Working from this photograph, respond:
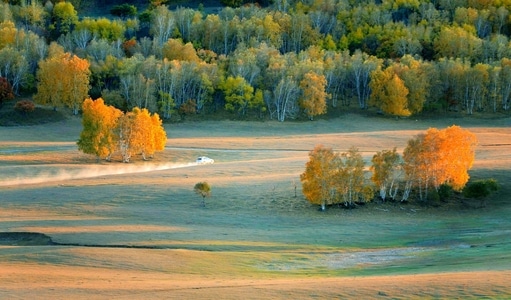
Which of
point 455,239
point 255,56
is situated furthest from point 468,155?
point 255,56

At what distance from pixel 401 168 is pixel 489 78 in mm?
61796

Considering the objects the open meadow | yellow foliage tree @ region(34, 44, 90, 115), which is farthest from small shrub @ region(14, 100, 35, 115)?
the open meadow

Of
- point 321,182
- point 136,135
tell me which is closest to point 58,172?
point 136,135

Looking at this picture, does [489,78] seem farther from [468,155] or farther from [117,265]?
[117,265]

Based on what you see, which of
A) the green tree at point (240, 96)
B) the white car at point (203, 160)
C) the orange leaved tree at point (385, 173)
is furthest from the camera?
the green tree at point (240, 96)

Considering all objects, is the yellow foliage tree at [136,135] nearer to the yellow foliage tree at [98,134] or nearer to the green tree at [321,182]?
the yellow foliage tree at [98,134]

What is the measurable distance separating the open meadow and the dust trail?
0.18 metres

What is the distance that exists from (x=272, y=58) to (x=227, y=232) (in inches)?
3067

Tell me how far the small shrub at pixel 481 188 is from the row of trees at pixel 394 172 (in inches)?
53.5

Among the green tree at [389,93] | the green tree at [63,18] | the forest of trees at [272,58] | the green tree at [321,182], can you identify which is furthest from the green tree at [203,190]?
the green tree at [63,18]

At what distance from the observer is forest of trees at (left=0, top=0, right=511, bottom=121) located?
122125 millimetres

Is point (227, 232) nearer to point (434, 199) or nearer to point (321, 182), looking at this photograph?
point (321, 182)

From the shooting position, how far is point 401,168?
69.7 meters

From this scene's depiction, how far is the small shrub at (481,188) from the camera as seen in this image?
2613 inches
